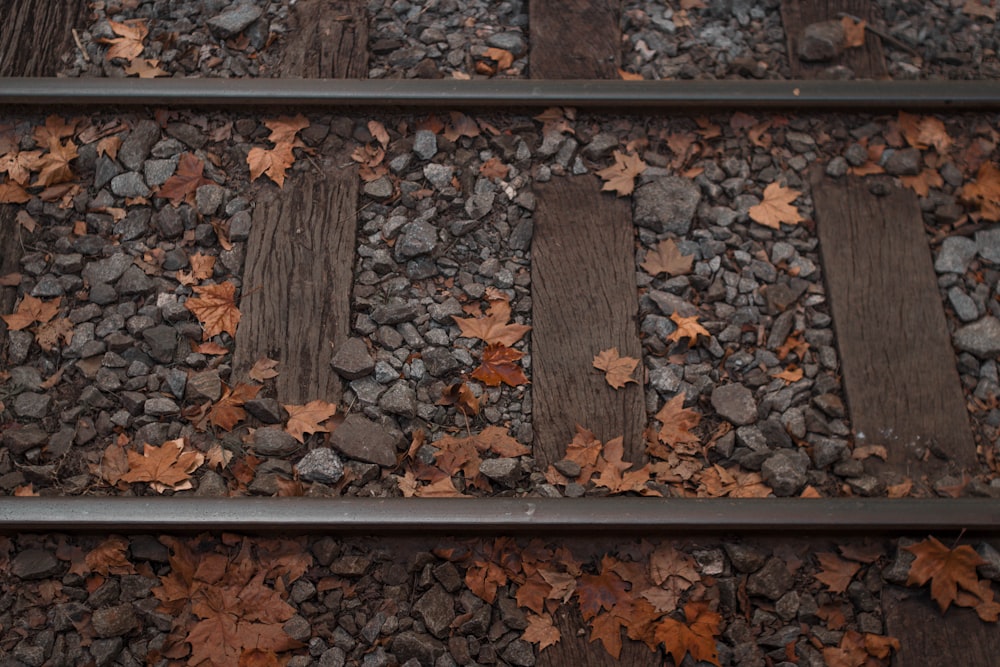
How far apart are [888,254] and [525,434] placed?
1777mm

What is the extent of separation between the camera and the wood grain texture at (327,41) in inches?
179

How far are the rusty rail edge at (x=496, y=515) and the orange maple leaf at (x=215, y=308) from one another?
2.57 ft

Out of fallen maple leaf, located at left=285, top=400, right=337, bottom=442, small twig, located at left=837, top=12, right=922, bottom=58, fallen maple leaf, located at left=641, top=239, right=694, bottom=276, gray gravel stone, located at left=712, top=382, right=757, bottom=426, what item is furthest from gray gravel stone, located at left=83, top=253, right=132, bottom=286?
small twig, located at left=837, top=12, right=922, bottom=58

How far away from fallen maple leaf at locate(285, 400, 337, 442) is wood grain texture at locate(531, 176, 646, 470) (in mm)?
796

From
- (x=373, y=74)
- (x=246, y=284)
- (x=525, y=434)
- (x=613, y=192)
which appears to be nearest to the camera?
(x=525, y=434)

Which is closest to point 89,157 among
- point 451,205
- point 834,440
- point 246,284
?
point 246,284

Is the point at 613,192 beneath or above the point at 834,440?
above

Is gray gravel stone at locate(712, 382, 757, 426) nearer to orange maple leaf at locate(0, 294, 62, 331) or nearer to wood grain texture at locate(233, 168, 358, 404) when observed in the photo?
wood grain texture at locate(233, 168, 358, 404)

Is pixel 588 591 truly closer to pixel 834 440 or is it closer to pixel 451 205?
pixel 834 440

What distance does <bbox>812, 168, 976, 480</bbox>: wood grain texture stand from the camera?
12.2ft

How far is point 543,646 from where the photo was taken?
130 inches

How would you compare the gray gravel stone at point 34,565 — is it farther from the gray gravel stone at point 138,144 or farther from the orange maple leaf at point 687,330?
the orange maple leaf at point 687,330

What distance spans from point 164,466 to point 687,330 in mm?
2071

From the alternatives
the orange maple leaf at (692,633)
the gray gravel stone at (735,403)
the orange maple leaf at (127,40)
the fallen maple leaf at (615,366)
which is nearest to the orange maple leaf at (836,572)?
the orange maple leaf at (692,633)
